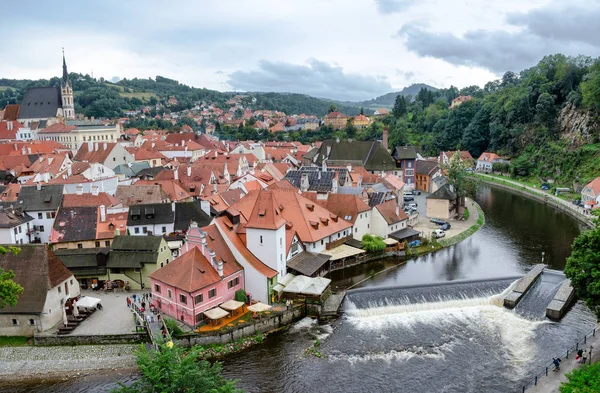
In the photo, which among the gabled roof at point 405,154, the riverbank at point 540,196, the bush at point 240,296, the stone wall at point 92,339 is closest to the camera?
the stone wall at point 92,339

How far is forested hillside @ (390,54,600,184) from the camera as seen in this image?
317 ft

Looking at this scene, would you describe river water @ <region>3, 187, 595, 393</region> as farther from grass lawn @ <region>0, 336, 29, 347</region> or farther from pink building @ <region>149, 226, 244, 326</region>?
pink building @ <region>149, 226, 244, 326</region>

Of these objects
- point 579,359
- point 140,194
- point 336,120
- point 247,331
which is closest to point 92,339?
point 247,331

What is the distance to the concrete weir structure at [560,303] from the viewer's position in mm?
36094

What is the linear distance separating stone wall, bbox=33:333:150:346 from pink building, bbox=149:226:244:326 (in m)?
3.48

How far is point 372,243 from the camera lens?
5031 centimetres

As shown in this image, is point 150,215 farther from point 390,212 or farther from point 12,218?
point 390,212

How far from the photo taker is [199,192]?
216 ft

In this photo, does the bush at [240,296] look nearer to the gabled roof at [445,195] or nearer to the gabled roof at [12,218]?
the gabled roof at [12,218]

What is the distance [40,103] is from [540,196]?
406ft

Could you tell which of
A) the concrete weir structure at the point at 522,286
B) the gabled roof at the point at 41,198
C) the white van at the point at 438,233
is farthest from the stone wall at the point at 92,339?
the white van at the point at 438,233

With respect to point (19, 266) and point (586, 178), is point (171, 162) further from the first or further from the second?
point (586, 178)

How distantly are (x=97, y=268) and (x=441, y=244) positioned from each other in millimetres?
36176

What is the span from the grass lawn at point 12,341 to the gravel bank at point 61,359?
0.44 m
